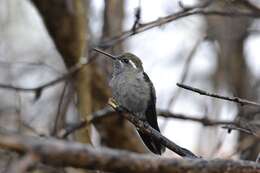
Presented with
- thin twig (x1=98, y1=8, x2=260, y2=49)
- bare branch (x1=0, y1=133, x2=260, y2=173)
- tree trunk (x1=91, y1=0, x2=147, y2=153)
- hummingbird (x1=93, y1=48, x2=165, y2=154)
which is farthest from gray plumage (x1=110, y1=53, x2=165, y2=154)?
bare branch (x1=0, y1=133, x2=260, y2=173)

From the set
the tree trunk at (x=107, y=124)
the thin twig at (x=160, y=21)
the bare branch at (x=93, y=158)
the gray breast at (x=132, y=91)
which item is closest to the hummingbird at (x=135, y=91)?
the gray breast at (x=132, y=91)

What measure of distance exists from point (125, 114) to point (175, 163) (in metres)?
1.55

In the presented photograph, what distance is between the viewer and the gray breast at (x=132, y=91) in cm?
339

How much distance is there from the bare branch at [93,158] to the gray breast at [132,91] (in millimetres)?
1858

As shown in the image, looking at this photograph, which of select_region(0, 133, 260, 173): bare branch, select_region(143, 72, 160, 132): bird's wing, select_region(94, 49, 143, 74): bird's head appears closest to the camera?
select_region(0, 133, 260, 173): bare branch

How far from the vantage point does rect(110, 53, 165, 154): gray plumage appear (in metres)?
3.38

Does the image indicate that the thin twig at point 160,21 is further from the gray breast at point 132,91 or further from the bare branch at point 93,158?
the bare branch at point 93,158

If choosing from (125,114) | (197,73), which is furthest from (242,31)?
(125,114)

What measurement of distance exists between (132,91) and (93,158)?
7.03 feet

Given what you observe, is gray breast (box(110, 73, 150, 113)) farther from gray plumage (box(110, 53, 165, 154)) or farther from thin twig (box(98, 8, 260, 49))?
thin twig (box(98, 8, 260, 49))

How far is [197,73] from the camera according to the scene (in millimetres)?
9953

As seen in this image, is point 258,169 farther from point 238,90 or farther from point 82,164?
point 238,90

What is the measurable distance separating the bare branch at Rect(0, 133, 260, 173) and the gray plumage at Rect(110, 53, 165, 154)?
179 centimetres

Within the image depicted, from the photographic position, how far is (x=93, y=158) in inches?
51.1
